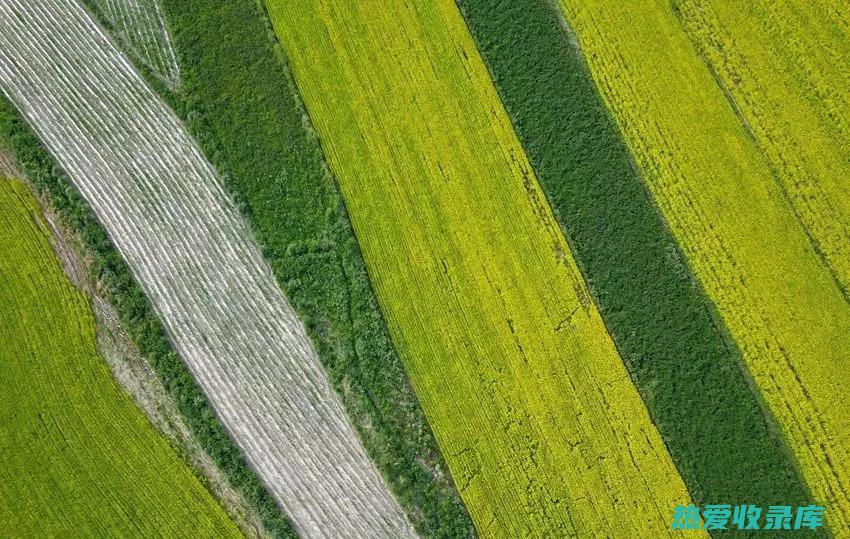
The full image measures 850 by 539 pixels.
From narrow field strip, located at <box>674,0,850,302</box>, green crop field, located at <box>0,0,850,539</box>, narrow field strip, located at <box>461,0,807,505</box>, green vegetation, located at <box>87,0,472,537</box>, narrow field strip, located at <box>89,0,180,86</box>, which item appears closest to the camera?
narrow field strip, located at <box>461,0,807,505</box>

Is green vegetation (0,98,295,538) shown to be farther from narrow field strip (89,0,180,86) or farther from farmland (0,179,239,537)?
narrow field strip (89,0,180,86)

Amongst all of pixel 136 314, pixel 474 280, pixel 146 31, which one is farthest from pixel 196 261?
pixel 474 280

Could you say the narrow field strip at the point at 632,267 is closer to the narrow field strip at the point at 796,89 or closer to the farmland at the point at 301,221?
the narrow field strip at the point at 796,89

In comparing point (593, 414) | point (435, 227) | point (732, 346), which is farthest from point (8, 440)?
point (732, 346)

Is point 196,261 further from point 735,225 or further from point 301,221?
point 735,225

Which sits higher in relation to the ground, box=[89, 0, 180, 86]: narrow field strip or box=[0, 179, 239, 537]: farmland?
box=[89, 0, 180, 86]: narrow field strip

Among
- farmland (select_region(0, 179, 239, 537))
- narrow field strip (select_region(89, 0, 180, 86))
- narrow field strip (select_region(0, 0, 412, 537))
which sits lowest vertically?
farmland (select_region(0, 179, 239, 537))

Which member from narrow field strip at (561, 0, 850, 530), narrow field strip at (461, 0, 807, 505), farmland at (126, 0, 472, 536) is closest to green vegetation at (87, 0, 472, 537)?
farmland at (126, 0, 472, 536)

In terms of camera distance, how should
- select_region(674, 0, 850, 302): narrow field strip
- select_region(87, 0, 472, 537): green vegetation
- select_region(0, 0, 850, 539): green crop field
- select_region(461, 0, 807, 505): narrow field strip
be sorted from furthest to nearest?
select_region(674, 0, 850, 302): narrow field strip
select_region(87, 0, 472, 537): green vegetation
select_region(0, 0, 850, 539): green crop field
select_region(461, 0, 807, 505): narrow field strip

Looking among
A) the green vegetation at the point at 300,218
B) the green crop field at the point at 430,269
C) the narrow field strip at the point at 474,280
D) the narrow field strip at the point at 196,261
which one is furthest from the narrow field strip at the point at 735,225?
the narrow field strip at the point at 196,261
